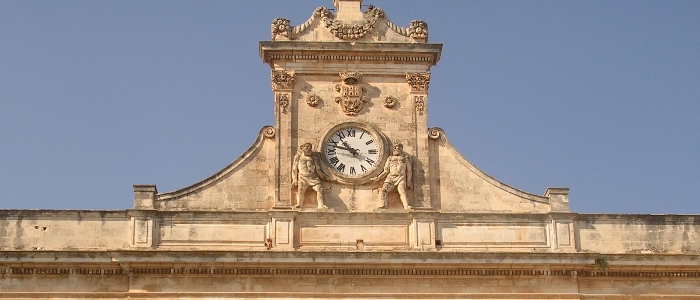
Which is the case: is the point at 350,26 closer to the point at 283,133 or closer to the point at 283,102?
the point at 283,102

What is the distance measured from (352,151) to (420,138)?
133 cm

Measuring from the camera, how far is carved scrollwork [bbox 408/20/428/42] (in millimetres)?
28250

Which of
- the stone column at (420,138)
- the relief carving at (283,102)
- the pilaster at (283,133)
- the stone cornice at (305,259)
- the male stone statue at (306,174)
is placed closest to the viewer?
the stone cornice at (305,259)

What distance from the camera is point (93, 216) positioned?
2670cm

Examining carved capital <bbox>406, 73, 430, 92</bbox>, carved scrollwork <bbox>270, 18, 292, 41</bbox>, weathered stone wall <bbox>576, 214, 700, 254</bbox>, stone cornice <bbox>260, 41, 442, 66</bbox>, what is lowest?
weathered stone wall <bbox>576, 214, 700, 254</bbox>

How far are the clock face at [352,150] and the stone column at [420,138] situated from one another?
2.41ft

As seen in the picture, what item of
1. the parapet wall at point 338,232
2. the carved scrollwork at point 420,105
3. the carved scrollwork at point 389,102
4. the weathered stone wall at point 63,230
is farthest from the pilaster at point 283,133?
the weathered stone wall at point 63,230

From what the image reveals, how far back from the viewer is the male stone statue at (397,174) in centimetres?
2698

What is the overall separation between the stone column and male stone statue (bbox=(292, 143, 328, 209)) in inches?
70.6

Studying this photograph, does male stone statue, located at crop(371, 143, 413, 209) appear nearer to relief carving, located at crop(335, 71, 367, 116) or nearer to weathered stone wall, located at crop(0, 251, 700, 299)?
relief carving, located at crop(335, 71, 367, 116)

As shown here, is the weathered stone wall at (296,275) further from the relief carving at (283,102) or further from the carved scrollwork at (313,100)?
the carved scrollwork at (313,100)

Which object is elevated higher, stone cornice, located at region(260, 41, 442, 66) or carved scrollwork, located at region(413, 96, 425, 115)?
stone cornice, located at region(260, 41, 442, 66)

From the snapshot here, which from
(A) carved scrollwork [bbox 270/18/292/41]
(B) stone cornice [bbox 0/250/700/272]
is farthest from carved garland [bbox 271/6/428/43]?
(B) stone cornice [bbox 0/250/700/272]

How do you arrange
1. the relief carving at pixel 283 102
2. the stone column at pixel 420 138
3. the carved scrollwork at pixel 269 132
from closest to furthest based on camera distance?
the stone column at pixel 420 138 → the carved scrollwork at pixel 269 132 → the relief carving at pixel 283 102
